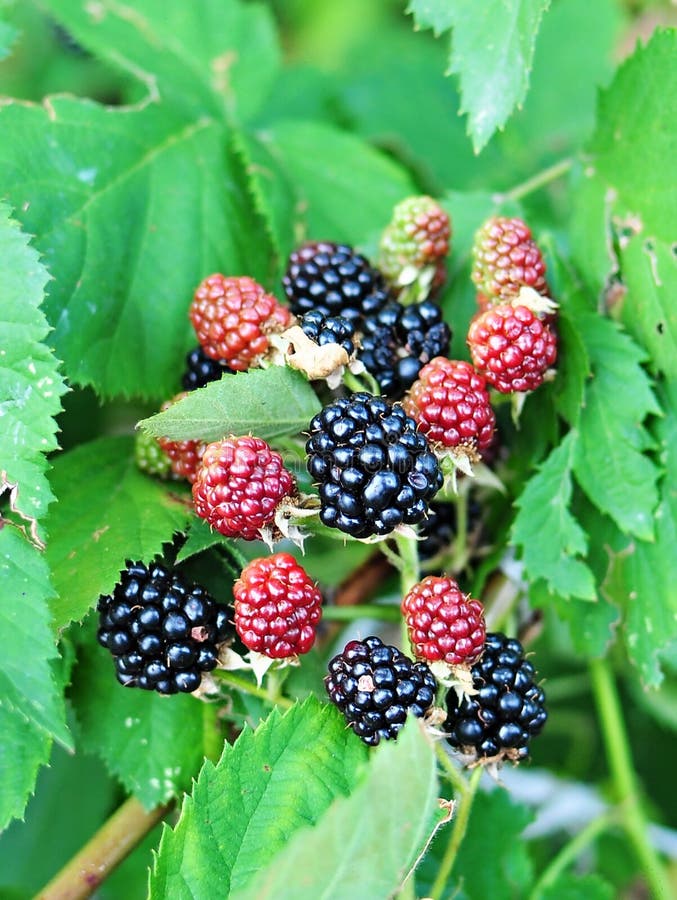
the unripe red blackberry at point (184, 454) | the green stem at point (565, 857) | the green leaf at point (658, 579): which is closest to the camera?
the unripe red blackberry at point (184, 454)

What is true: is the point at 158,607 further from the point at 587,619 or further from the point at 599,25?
the point at 599,25

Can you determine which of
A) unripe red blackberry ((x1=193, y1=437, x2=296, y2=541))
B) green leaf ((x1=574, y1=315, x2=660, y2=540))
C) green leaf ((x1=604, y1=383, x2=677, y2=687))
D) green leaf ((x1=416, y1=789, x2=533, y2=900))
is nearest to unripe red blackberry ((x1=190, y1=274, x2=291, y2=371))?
unripe red blackberry ((x1=193, y1=437, x2=296, y2=541))

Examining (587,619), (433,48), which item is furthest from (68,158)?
(433,48)

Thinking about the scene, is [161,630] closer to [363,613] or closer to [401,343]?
[363,613]

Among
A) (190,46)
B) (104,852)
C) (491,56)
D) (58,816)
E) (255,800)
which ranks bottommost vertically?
(58,816)

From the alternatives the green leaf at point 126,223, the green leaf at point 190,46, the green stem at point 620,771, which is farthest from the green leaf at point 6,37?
the green stem at point 620,771

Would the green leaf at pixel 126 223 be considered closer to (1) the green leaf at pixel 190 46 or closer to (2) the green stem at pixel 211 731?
(1) the green leaf at pixel 190 46

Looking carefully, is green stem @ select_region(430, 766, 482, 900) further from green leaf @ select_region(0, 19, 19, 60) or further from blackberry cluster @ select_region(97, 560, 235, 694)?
green leaf @ select_region(0, 19, 19, 60)

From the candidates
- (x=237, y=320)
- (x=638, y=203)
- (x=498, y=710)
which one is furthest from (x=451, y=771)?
(x=638, y=203)
